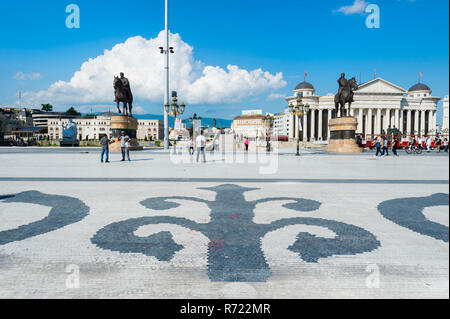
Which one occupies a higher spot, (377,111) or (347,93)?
(377,111)

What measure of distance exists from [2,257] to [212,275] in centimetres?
248

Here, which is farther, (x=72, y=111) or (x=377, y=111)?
(x=72, y=111)

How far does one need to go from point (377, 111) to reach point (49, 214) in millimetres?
114343

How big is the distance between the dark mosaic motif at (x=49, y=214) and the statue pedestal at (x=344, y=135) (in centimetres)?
2757

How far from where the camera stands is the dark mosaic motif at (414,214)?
14.2 ft

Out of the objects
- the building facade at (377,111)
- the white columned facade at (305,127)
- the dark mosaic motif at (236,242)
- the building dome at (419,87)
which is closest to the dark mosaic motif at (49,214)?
the dark mosaic motif at (236,242)

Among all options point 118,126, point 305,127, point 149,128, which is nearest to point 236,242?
point 118,126

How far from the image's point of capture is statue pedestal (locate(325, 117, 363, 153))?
1146 inches

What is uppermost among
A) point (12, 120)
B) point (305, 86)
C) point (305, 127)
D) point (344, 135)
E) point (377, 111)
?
point (305, 86)

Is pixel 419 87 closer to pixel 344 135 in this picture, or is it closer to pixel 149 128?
pixel 344 135

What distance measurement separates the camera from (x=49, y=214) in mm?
5277

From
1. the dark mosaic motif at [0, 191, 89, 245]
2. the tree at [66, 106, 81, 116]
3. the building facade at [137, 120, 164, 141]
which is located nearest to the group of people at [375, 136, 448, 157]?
the dark mosaic motif at [0, 191, 89, 245]
